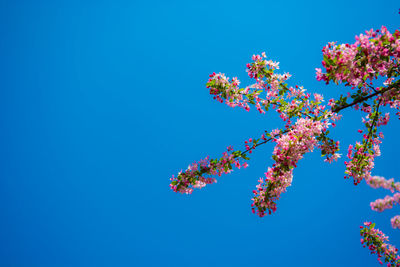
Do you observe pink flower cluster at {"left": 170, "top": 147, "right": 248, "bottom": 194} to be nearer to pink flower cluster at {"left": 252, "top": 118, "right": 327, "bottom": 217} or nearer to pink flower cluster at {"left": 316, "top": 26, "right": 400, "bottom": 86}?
pink flower cluster at {"left": 252, "top": 118, "right": 327, "bottom": 217}

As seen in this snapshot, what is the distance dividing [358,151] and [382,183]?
59.9 inches

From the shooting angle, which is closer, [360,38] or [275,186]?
[360,38]

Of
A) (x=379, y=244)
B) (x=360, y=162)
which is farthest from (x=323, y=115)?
(x=379, y=244)

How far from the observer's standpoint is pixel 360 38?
128 inches

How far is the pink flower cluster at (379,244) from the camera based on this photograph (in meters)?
5.06

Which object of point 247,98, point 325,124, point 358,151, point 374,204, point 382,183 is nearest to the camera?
point 382,183

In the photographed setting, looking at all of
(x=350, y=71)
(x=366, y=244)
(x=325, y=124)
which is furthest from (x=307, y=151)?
(x=366, y=244)

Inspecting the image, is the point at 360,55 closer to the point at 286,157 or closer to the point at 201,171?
the point at 286,157

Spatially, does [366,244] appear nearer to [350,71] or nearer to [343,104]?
[343,104]

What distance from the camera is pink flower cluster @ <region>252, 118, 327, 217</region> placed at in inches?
149

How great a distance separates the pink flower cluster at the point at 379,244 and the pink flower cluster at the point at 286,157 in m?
2.73

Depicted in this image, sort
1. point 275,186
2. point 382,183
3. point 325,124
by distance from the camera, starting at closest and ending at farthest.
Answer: point 382,183, point 275,186, point 325,124

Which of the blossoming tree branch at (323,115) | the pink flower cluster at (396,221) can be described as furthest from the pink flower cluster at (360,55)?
the pink flower cluster at (396,221)

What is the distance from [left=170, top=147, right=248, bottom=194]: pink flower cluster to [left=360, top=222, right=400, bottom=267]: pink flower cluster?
10.4 feet
